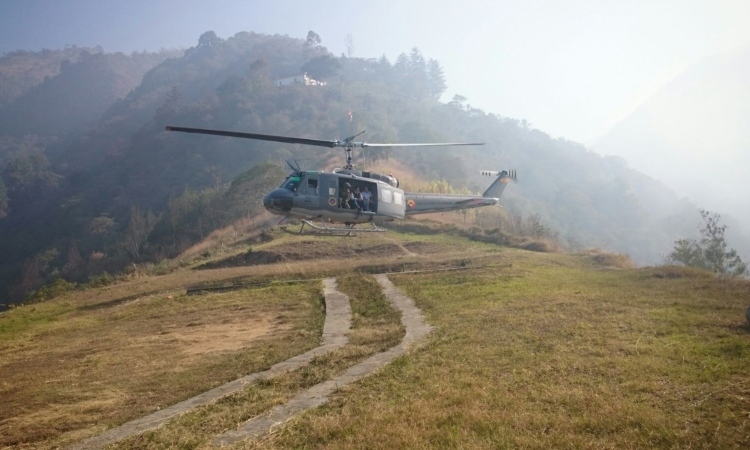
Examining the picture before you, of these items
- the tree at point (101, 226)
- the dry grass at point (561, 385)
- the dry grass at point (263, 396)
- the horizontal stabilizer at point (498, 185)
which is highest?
the horizontal stabilizer at point (498, 185)

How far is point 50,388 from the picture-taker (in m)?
10.1

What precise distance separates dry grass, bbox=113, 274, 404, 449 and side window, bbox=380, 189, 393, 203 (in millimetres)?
6812

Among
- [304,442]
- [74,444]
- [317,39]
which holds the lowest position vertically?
[74,444]

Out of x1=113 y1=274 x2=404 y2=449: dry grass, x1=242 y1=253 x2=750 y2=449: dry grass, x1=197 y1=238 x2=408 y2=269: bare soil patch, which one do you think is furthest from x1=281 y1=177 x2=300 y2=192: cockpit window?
x1=197 y1=238 x2=408 y2=269: bare soil patch

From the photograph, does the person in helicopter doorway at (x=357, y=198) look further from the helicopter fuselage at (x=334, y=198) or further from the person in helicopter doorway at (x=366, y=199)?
the person in helicopter doorway at (x=366, y=199)

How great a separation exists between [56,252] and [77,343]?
206 feet

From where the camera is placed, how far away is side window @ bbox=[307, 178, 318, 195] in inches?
738

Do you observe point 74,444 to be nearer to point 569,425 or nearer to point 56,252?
point 569,425

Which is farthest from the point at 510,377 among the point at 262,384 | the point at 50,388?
the point at 50,388

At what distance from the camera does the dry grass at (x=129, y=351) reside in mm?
8414

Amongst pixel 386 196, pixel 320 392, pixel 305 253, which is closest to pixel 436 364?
A: pixel 320 392

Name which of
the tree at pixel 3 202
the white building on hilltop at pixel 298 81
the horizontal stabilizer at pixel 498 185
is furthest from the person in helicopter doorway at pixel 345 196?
the white building on hilltop at pixel 298 81

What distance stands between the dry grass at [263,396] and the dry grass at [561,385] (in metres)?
0.96

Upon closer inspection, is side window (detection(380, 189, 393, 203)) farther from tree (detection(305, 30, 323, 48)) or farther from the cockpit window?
tree (detection(305, 30, 323, 48))
